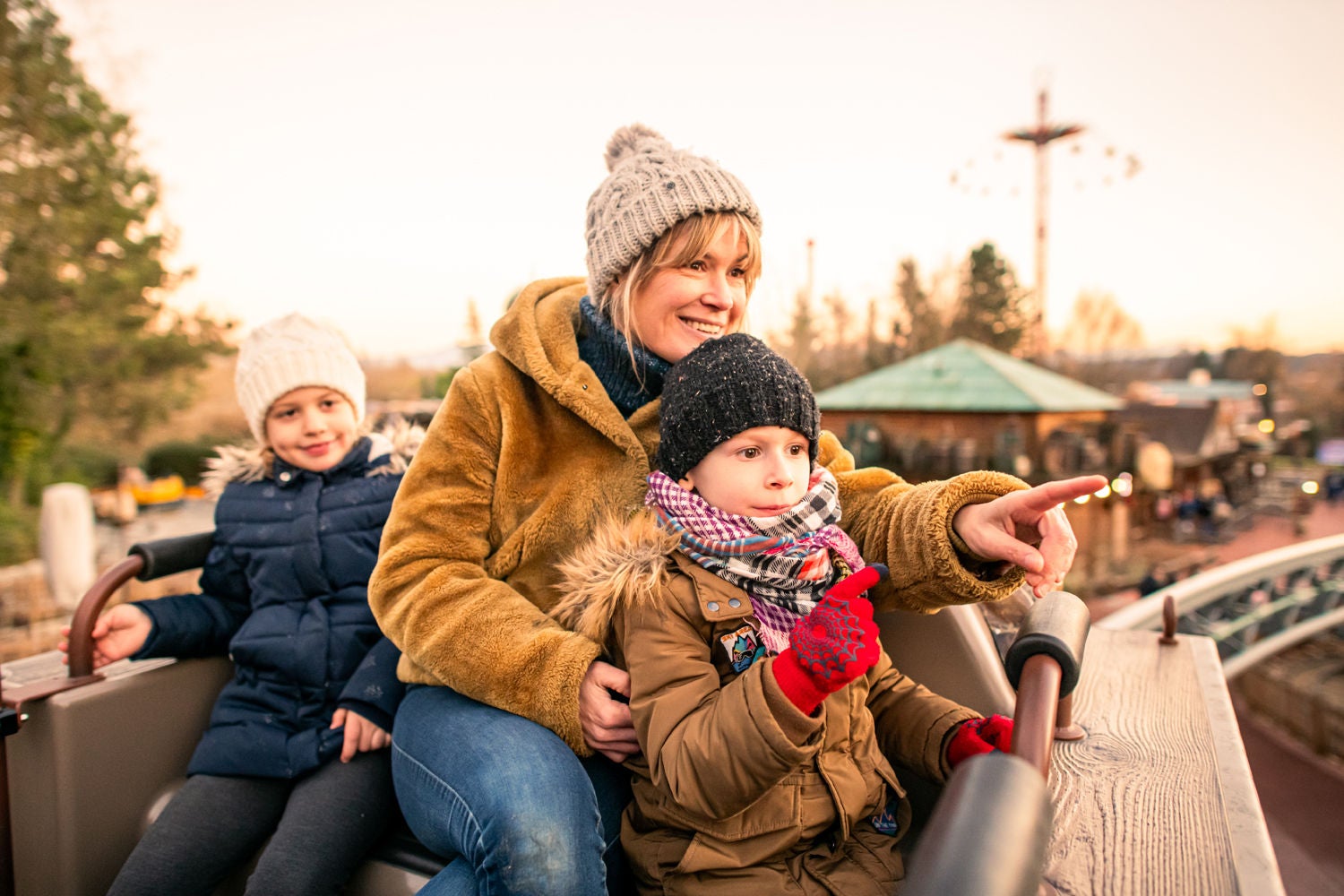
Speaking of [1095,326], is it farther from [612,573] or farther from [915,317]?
[612,573]

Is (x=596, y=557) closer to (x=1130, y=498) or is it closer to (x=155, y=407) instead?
(x=155, y=407)

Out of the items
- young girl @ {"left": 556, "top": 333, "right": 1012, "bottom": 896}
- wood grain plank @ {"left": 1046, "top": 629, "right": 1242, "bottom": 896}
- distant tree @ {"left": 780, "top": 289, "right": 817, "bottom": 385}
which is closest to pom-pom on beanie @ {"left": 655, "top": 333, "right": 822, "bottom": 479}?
young girl @ {"left": 556, "top": 333, "right": 1012, "bottom": 896}

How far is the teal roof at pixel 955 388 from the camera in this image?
46.4 ft

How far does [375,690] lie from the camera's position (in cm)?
161

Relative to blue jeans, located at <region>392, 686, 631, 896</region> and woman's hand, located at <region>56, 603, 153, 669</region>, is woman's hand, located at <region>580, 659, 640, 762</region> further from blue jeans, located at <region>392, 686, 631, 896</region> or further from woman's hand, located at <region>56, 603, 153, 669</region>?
woman's hand, located at <region>56, 603, 153, 669</region>

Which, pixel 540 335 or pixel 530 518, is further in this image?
pixel 540 335

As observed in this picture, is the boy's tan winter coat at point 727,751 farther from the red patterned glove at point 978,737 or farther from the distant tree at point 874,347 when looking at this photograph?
the distant tree at point 874,347

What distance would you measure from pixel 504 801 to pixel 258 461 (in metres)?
1.19

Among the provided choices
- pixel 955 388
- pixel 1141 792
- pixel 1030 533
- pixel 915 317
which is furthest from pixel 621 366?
pixel 915 317

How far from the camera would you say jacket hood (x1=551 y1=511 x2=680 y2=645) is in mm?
1198

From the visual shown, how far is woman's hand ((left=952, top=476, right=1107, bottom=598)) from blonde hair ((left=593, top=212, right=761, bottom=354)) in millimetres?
697

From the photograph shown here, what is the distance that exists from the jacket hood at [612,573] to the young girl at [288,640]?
1.89 ft

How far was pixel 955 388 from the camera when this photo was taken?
1445cm

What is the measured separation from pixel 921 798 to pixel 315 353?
5.45 ft
